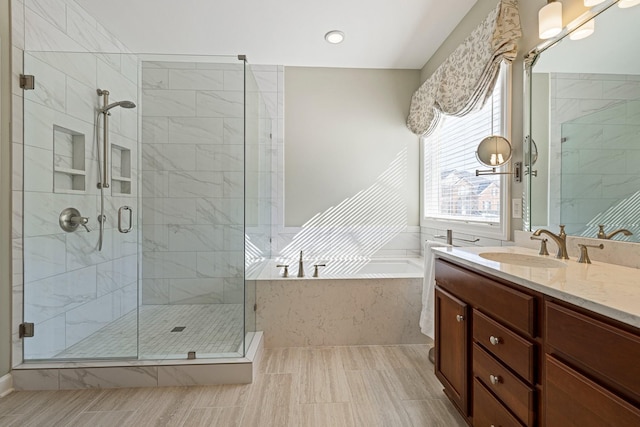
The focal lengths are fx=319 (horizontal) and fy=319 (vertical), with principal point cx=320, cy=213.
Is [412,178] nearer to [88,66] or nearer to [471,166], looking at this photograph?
[471,166]

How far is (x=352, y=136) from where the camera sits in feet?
11.2

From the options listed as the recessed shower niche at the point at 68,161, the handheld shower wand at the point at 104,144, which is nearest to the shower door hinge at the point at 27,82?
the recessed shower niche at the point at 68,161

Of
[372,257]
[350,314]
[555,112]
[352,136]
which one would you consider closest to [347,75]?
[352,136]

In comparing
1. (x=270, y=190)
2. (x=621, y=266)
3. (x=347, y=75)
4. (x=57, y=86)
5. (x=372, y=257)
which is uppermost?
(x=347, y=75)

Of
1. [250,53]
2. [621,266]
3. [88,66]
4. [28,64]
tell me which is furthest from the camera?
[250,53]

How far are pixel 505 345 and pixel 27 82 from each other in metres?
2.88

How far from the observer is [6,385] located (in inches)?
72.8

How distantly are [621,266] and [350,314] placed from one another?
1690 millimetres

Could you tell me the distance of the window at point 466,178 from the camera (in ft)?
6.74

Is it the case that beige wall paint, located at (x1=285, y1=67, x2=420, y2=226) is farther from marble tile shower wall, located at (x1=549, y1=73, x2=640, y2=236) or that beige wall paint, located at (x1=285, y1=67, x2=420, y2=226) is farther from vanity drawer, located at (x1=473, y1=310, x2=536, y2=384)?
vanity drawer, located at (x1=473, y1=310, x2=536, y2=384)

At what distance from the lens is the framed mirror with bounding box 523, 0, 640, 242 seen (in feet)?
4.09

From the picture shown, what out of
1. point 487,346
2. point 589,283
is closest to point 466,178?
point 487,346

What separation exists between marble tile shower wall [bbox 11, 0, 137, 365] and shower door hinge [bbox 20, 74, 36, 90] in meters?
0.02

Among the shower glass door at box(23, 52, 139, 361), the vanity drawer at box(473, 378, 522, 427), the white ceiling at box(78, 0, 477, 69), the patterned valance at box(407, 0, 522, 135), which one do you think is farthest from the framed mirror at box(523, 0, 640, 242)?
the shower glass door at box(23, 52, 139, 361)
